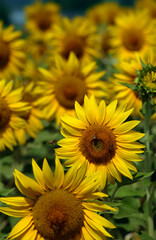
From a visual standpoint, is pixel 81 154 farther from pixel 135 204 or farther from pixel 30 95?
pixel 30 95

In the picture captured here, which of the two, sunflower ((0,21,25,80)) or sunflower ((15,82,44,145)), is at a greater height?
sunflower ((0,21,25,80))

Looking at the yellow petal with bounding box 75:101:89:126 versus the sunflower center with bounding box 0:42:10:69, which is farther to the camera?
the sunflower center with bounding box 0:42:10:69

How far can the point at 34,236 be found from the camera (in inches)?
84.8

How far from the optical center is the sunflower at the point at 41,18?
6387mm

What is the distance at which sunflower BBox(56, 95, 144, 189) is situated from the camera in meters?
2.29

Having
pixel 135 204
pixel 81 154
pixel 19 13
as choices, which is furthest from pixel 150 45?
pixel 19 13

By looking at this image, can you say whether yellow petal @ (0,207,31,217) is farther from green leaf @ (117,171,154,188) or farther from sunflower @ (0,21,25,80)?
sunflower @ (0,21,25,80)

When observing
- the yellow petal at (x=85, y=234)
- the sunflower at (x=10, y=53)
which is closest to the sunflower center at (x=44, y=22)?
the sunflower at (x=10, y=53)

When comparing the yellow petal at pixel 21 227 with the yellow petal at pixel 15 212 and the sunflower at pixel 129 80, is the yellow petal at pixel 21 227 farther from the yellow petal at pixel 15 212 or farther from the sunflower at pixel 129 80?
the sunflower at pixel 129 80

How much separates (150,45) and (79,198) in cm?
302

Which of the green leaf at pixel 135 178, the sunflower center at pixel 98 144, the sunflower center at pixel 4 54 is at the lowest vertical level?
the green leaf at pixel 135 178

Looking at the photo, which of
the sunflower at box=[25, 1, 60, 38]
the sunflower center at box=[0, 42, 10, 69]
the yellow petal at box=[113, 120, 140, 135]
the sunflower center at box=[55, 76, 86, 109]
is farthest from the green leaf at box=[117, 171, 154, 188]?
the sunflower at box=[25, 1, 60, 38]

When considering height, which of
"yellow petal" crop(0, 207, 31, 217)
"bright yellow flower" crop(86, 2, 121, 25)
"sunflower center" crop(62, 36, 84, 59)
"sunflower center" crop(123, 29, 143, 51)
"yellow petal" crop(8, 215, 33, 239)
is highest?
"bright yellow flower" crop(86, 2, 121, 25)

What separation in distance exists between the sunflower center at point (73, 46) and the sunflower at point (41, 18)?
157 centimetres
